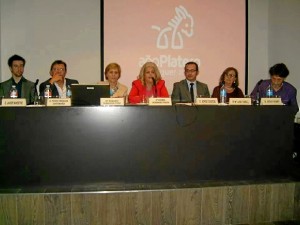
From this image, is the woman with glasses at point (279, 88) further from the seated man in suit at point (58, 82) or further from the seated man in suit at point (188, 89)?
the seated man in suit at point (58, 82)

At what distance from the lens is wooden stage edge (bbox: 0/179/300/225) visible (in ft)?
6.26

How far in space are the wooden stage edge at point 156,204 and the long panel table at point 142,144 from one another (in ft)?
0.26

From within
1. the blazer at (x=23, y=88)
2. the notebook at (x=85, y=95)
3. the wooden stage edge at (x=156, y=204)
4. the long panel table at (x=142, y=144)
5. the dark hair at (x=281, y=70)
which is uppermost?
the dark hair at (x=281, y=70)

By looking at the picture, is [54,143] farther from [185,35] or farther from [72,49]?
[185,35]

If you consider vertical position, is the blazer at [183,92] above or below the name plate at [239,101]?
above

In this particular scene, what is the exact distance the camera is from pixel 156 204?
2002 millimetres

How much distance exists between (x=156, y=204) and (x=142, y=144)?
1.43 feet

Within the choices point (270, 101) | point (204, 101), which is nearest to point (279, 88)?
point (270, 101)

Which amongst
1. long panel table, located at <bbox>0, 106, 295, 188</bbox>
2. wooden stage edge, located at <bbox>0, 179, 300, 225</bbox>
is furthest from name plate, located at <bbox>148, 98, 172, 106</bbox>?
wooden stage edge, located at <bbox>0, 179, 300, 225</bbox>

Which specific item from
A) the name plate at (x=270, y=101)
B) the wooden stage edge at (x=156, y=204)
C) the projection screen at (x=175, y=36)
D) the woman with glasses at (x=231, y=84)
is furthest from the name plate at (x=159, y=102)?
the projection screen at (x=175, y=36)

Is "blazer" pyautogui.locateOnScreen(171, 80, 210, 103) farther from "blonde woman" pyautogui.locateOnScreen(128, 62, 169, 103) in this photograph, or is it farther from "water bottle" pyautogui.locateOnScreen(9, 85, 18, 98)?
"water bottle" pyautogui.locateOnScreen(9, 85, 18, 98)

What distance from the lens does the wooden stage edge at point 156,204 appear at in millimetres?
1907

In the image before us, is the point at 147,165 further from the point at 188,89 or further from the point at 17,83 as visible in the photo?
the point at 17,83

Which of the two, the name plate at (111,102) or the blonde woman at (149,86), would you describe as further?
the blonde woman at (149,86)
